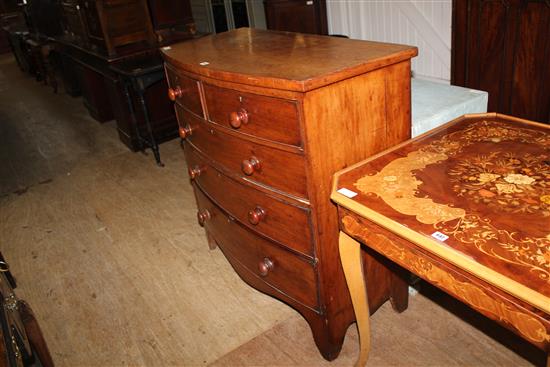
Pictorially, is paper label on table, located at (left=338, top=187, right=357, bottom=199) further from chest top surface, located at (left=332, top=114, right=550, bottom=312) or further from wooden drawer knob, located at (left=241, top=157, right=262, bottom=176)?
wooden drawer knob, located at (left=241, top=157, right=262, bottom=176)

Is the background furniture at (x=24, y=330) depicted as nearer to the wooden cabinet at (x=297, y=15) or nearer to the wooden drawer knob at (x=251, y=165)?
the wooden drawer knob at (x=251, y=165)

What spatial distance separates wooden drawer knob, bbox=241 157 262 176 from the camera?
1.65m

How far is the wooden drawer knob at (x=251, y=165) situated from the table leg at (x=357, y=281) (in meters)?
0.40

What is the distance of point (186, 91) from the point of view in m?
1.95

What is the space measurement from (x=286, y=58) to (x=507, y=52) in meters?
2.66

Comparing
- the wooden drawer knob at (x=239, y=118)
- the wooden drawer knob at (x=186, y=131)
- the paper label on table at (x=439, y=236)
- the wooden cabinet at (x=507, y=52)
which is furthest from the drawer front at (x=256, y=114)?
the wooden cabinet at (x=507, y=52)

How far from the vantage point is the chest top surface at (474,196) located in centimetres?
103

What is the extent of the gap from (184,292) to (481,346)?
4.97 ft

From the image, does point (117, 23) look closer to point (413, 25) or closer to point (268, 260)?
point (413, 25)

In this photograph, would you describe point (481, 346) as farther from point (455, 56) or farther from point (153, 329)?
point (455, 56)

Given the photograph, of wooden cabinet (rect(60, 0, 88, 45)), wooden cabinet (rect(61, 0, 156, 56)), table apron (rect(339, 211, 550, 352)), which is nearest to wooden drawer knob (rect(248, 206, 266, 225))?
table apron (rect(339, 211, 550, 352))

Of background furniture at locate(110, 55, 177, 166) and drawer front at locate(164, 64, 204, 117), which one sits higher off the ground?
drawer front at locate(164, 64, 204, 117)

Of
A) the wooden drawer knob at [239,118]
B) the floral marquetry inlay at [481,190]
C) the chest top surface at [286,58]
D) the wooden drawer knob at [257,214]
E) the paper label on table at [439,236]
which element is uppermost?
the chest top surface at [286,58]

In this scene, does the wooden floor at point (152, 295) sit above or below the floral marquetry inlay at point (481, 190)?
below
